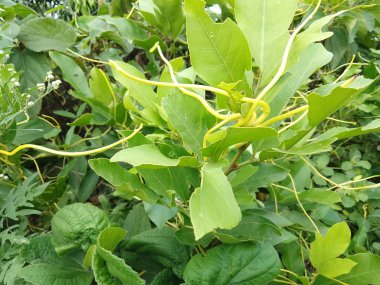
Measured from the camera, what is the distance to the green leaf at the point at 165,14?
79 centimetres

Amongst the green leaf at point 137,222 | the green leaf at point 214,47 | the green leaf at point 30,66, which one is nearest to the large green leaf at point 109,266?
the green leaf at point 137,222

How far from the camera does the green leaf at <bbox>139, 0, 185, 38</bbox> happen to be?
790 millimetres

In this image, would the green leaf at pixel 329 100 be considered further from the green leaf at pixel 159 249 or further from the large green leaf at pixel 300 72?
the green leaf at pixel 159 249

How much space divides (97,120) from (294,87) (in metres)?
0.42

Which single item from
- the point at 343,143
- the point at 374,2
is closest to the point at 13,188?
the point at 343,143

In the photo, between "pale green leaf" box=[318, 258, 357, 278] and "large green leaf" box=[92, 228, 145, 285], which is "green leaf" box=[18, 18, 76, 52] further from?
"pale green leaf" box=[318, 258, 357, 278]

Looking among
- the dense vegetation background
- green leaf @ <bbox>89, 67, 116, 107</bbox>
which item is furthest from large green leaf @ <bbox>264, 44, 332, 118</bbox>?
green leaf @ <bbox>89, 67, 116, 107</bbox>

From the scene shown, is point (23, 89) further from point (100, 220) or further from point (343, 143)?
point (343, 143)

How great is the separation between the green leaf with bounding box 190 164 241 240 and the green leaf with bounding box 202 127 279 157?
0.03m

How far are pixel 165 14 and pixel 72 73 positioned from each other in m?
0.22

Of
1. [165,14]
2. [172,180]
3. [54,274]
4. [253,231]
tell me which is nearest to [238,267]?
[253,231]

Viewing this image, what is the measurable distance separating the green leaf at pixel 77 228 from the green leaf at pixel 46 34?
404 mm

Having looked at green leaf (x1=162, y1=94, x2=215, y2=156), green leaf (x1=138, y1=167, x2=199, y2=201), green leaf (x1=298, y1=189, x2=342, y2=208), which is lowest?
green leaf (x1=298, y1=189, x2=342, y2=208)

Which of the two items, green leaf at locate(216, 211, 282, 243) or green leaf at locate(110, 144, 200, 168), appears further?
green leaf at locate(216, 211, 282, 243)
